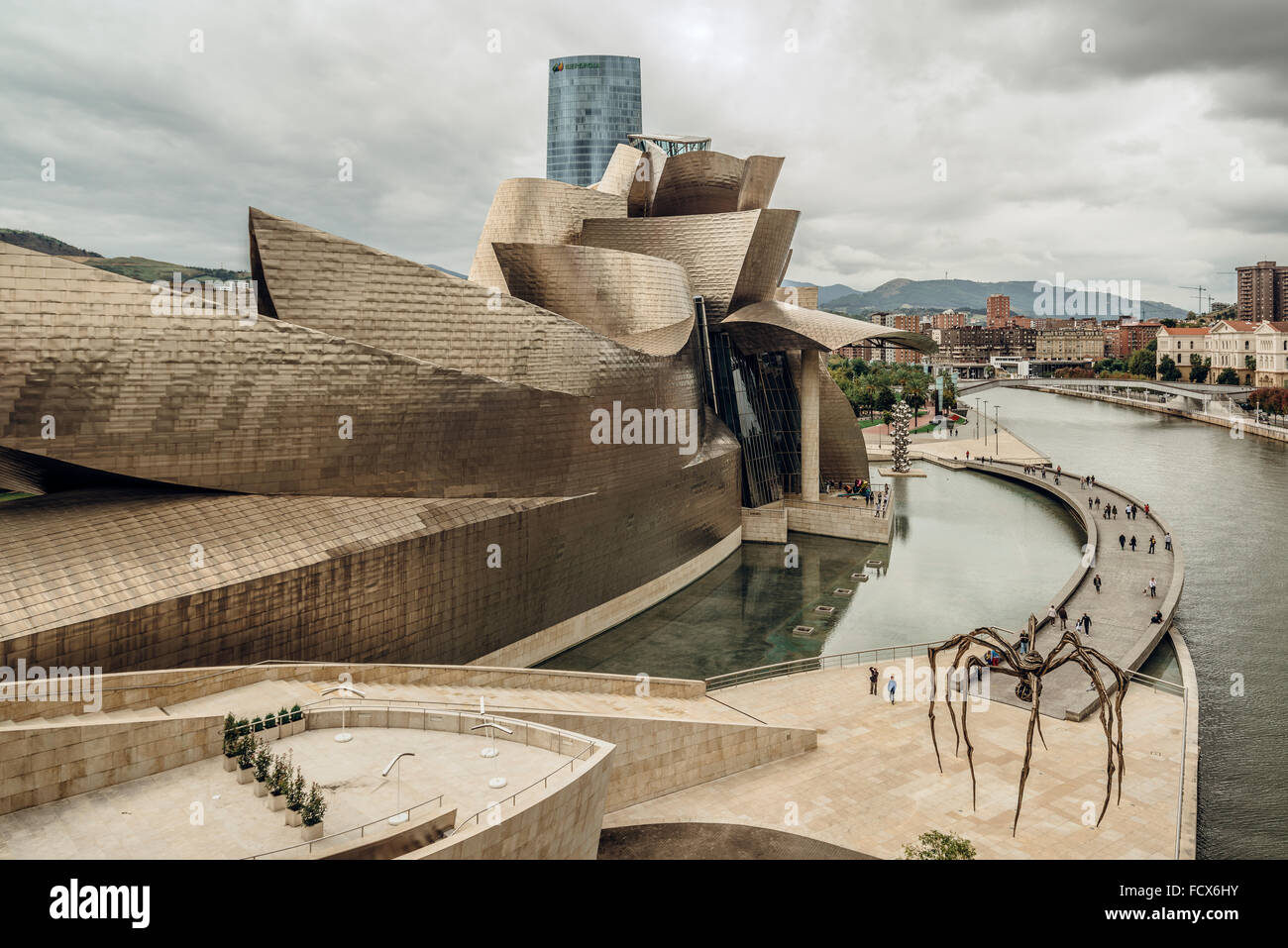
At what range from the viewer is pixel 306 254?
18.3 metres

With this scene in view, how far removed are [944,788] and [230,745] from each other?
1207cm

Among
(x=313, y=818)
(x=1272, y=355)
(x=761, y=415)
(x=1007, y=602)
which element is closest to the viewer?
(x=313, y=818)

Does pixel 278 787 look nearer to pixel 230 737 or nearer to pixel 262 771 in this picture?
pixel 262 771

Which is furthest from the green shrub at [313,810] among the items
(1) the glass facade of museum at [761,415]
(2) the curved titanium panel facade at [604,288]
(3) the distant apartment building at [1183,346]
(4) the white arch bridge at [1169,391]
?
(3) the distant apartment building at [1183,346]

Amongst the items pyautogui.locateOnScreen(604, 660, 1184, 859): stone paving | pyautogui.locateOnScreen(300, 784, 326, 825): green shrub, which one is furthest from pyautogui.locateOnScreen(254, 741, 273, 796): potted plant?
pyautogui.locateOnScreen(604, 660, 1184, 859): stone paving

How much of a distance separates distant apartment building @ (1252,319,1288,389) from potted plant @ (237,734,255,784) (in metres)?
118

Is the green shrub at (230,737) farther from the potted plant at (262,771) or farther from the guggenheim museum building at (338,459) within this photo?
the guggenheim museum building at (338,459)

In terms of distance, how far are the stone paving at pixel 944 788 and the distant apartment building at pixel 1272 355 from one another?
345 ft

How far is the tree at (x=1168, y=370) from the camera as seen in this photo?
440 feet

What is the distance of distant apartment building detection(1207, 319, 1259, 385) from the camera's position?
11362cm

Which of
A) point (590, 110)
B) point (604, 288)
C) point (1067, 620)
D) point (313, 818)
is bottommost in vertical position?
point (1067, 620)

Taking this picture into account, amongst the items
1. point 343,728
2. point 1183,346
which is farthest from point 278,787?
point 1183,346

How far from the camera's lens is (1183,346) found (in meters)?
135

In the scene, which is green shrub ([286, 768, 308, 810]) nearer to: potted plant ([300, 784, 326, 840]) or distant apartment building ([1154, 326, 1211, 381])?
potted plant ([300, 784, 326, 840])
